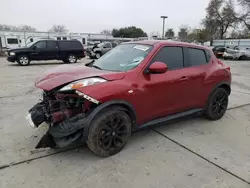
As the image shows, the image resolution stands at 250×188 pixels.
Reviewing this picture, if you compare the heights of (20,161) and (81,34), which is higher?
(81,34)

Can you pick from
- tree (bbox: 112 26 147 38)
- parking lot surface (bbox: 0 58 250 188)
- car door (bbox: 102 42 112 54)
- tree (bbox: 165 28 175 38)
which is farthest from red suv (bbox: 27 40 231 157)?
tree (bbox: 112 26 147 38)

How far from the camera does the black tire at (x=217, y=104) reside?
4453 mm

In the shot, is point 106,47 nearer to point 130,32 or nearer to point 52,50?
point 52,50

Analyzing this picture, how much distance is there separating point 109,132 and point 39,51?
13.4 meters

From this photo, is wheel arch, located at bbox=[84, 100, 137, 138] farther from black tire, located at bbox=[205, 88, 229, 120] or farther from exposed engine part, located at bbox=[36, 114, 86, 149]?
black tire, located at bbox=[205, 88, 229, 120]

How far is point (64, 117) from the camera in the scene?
2.94 meters

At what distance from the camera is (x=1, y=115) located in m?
4.60

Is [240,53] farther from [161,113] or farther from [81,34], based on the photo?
[81,34]

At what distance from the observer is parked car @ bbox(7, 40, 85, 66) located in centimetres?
1417

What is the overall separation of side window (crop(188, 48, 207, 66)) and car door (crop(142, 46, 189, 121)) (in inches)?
10.2

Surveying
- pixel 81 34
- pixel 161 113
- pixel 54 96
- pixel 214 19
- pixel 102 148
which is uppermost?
pixel 214 19

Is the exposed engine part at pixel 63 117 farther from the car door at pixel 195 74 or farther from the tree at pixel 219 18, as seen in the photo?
the tree at pixel 219 18

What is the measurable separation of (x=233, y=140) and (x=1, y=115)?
15.1 feet

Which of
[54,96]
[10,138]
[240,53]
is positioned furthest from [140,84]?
[240,53]
